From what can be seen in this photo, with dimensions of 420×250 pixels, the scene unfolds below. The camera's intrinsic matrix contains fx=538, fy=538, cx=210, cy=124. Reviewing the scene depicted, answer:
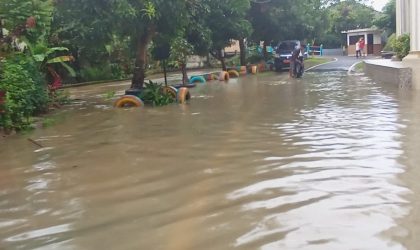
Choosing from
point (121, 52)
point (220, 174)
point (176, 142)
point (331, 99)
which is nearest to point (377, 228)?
point (220, 174)

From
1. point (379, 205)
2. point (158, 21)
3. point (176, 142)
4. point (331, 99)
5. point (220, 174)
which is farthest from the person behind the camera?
point (158, 21)

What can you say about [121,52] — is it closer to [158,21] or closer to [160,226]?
[158,21]

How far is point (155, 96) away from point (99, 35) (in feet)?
7.50

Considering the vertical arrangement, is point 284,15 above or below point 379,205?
above

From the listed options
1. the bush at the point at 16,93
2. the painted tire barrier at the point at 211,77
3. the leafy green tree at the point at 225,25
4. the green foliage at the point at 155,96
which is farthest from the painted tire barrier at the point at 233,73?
the bush at the point at 16,93

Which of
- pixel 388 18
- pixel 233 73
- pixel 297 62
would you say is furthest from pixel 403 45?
pixel 388 18

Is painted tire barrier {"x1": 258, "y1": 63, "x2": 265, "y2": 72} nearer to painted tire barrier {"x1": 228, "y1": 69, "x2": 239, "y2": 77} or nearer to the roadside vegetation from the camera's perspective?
the roadside vegetation

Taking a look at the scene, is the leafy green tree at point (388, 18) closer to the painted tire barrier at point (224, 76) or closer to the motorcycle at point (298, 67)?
the motorcycle at point (298, 67)

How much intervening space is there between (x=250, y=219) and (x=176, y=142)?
3.94 metres

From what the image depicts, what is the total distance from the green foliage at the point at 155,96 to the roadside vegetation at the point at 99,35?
2.5 inches

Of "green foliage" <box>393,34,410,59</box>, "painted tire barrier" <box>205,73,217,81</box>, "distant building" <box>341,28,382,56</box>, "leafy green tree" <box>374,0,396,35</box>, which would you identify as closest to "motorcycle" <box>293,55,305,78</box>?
"painted tire barrier" <box>205,73,217,81</box>

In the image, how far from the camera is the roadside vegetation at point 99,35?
34.6 feet

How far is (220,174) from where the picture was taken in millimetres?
6145

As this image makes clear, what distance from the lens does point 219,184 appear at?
5.71 meters
